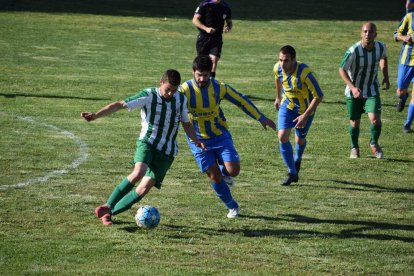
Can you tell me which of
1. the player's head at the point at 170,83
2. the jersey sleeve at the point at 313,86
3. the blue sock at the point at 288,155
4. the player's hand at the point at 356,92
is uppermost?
the player's head at the point at 170,83

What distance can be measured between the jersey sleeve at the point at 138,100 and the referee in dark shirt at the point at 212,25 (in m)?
8.83

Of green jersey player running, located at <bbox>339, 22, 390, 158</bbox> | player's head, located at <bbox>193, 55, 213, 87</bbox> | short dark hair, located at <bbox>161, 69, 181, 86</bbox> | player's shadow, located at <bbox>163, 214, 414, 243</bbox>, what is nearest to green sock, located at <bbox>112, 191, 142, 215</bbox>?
player's shadow, located at <bbox>163, 214, 414, 243</bbox>

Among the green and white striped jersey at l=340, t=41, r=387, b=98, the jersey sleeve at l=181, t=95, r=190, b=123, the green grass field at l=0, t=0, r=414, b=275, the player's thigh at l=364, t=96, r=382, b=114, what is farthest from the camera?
the player's thigh at l=364, t=96, r=382, b=114

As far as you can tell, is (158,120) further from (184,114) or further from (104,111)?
→ (104,111)

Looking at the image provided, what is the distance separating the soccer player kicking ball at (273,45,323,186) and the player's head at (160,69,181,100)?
2412 millimetres

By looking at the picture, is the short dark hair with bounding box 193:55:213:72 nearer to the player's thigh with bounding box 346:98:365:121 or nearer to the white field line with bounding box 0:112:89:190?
the white field line with bounding box 0:112:89:190

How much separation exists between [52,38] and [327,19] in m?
13.6

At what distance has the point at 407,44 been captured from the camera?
17.3 meters

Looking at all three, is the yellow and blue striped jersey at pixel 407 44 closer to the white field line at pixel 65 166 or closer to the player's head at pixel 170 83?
the white field line at pixel 65 166

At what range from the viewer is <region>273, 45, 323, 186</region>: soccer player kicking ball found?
38.5 ft

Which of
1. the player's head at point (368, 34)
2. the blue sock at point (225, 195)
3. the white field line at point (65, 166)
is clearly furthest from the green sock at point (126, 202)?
the player's head at point (368, 34)

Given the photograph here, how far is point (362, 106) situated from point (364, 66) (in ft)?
2.23

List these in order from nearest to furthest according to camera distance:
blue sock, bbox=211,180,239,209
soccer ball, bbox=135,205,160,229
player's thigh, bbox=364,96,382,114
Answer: soccer ball, bbox=135,205,160,229
blue sock, bbox=211,180,239,209
player's thigh, bbox=364,96,382,114

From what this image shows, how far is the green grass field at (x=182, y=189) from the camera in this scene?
340 inches
